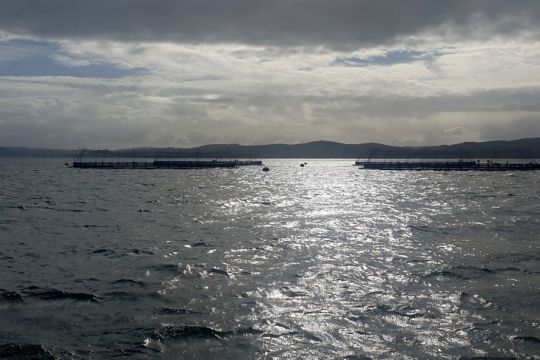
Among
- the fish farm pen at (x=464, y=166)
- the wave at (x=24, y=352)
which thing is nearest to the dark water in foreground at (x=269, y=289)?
the wave at (x=24, y=352)

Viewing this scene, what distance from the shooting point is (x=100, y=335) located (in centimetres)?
1473

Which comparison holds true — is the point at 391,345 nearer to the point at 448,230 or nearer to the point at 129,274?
the point at 129,274

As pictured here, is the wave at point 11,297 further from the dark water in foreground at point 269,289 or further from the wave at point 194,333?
the wave at point 194,333

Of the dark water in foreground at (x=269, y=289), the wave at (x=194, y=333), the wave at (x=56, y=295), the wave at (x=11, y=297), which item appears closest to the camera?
the dark water in foreground at (x=269, y=289)

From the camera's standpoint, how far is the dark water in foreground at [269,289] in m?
14.2

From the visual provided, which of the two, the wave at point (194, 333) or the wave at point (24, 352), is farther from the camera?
the wave at point (194, 333)

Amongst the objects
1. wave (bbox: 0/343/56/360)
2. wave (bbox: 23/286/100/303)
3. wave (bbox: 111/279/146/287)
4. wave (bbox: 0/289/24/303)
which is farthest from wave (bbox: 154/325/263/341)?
wave (bbox: 0/289/24/303)

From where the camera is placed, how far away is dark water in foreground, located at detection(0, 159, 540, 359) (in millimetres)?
14195

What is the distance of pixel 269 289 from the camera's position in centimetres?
1977

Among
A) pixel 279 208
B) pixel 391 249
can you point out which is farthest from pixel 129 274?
pixel 279 208

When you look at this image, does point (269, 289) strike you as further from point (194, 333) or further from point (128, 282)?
point (128, 282)

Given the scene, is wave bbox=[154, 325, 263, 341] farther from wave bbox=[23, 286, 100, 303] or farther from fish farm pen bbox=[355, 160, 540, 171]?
fish farm pen bbox=[355, 160, 540, 171]

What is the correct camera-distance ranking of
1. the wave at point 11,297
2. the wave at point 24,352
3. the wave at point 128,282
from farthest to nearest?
the wave at point 128,282
the wave at point 11,297
the wave at point 24,352

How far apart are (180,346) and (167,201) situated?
47.5m
